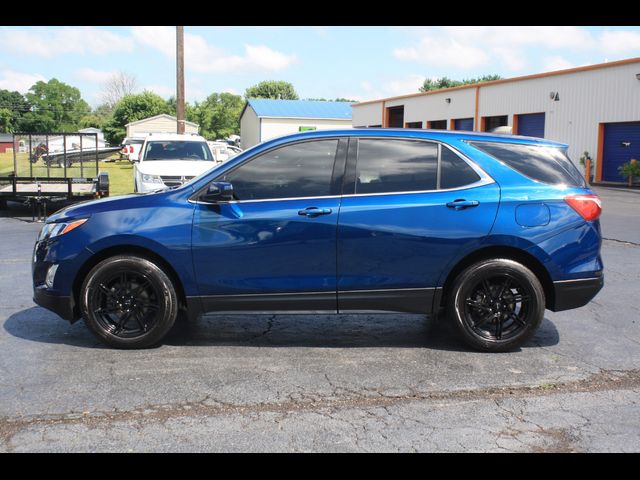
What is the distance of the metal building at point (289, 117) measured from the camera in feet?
199

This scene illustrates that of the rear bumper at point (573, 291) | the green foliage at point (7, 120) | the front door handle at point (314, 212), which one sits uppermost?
the green foliage at point (7, 120)

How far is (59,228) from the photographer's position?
530 cm

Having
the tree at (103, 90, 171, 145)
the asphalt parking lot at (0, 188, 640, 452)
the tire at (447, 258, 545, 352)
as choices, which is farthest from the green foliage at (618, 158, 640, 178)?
the tree at (103, 90, 171, 145)

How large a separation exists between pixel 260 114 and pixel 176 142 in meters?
46.6

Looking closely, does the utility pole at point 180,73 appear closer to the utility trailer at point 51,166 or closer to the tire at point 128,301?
the utility trailer at point 51,166

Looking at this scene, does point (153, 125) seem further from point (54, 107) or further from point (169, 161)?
point (54, 107)

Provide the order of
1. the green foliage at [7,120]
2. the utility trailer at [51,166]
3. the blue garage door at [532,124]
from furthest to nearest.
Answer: the green foliage at [7,120] → the blue garage door at [532,124] → the utility trailer at [51,166]

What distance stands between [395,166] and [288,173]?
2.80 ft

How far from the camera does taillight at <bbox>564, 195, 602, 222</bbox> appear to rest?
522 cm

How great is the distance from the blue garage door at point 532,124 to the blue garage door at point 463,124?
4.00 meters

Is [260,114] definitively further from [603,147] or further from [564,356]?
[564,356]

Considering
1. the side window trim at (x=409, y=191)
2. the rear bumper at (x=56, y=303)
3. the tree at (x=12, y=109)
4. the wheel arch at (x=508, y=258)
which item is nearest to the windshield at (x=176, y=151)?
the rear bumper at (x=56, y=303)

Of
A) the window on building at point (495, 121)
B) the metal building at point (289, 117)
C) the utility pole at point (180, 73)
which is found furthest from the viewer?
the metal building at point (289, 117)
